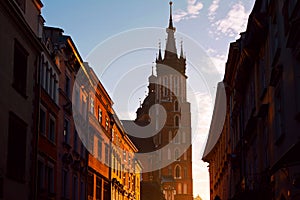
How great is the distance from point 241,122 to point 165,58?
4518 inches

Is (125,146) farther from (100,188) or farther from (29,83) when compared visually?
(29,83)

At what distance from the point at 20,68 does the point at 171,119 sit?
118 metres

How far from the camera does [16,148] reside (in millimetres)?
22844

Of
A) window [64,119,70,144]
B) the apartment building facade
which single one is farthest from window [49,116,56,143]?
the apartment building facade

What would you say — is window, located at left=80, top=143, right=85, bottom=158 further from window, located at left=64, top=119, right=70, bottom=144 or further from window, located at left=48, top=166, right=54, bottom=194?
window, located at left=48, top=166, right=54, bottom=194

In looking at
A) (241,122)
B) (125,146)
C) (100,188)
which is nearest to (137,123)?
(125,146)

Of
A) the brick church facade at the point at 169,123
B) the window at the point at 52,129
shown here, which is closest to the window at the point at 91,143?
the window at the point at 52,129

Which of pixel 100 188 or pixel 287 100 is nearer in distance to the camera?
pixel 287 100

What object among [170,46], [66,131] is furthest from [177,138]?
[66,131]

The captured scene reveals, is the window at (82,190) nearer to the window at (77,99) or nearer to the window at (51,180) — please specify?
the window at (77,99)

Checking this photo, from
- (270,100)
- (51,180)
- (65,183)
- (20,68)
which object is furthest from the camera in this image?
(65,183)

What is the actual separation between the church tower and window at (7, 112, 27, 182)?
10551cm

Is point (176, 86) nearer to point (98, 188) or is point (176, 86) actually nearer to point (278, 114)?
point (98, 188)

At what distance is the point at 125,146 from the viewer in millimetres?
62312
